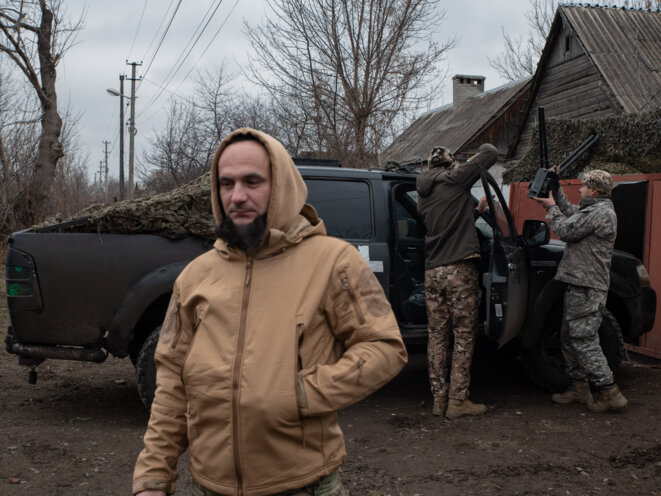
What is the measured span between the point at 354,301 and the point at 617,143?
32.0ft

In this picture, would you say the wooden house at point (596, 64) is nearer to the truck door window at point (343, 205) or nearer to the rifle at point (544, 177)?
the rifle at point (544, 177)

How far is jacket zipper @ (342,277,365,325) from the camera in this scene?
1758 millimetres

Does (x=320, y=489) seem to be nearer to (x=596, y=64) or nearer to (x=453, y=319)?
(x=453, y=319)

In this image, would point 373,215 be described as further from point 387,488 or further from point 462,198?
point 387,488

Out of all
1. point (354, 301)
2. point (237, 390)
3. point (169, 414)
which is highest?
point (354, 301)

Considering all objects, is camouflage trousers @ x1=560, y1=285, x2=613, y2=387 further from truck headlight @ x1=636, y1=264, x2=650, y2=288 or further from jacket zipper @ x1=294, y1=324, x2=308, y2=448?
jacket zipper @ x1=294, y1=324, x2=308, y2=448

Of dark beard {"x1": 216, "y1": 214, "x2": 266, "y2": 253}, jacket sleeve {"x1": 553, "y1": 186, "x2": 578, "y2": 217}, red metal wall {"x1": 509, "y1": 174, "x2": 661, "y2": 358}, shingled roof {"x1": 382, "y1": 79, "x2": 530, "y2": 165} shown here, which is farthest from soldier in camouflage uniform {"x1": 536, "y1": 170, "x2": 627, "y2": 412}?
shingled roof {"x1": 382, "y1": 79, "x2": 530, "y2": 165}

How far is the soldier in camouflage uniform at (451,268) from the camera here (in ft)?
16.3

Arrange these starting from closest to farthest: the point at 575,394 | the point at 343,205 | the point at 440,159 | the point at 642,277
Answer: the point at 440,159 < the point at 343,205 < the point at 575,394 < the point at 642,277

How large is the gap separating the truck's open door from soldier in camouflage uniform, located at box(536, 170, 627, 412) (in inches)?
12.9

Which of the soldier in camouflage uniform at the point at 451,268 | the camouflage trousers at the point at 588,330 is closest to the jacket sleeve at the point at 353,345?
the soldier in camouflage uniform at the point at 451,268

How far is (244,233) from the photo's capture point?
1.78 metres

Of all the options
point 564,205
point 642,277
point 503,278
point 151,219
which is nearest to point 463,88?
point 642,277

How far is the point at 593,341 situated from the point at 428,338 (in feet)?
4.30
